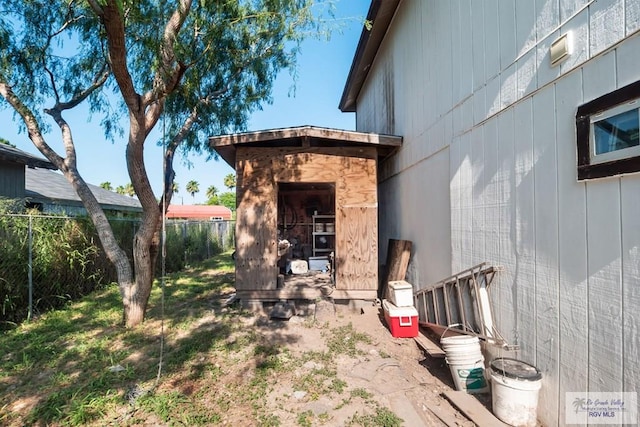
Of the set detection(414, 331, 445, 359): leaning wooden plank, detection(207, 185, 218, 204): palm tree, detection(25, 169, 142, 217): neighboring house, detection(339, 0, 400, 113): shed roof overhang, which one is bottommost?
detection(414, 331, 445, 359): leaning wooden plank

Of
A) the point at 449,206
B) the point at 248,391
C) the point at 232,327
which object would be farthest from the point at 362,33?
the point at 248,391

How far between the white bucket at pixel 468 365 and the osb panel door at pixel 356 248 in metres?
2.58

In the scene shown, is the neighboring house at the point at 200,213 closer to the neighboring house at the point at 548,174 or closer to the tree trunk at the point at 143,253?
the tree trunk at the point at 143,253

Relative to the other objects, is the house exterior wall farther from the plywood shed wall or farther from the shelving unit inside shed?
the shelving unit inside shed

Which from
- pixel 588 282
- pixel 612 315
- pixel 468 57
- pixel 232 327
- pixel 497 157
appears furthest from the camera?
pixel 232 327

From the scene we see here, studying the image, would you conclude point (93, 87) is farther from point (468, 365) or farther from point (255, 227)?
point (468, 365)

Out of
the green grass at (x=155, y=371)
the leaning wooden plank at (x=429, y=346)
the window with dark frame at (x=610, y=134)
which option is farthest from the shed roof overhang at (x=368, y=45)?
the green grass at (x=155, y=371)

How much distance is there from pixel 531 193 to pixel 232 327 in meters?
4.16

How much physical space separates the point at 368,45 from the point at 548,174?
6364 millimetres

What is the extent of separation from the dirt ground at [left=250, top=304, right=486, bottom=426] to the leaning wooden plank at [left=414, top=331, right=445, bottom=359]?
4.6 inches

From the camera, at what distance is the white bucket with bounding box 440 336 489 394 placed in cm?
299

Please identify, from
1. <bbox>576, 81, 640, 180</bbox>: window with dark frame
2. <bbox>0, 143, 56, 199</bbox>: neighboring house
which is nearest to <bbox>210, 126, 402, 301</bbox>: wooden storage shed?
<bbox>576, 81, 640, 180</bbox>: window with dark frame

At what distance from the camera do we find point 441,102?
4234 mm

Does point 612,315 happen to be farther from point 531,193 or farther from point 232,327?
point 232,327
